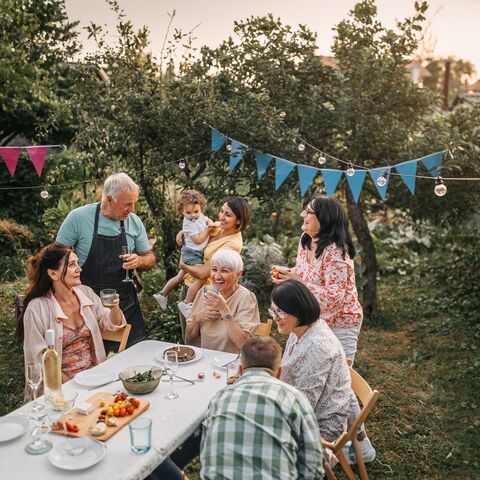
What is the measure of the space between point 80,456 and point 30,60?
8.68m

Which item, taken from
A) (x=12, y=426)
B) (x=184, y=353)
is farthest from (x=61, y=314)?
(x=12, y=426)

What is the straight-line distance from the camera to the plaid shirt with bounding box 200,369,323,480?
2080mm

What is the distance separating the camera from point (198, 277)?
4648 millimetres

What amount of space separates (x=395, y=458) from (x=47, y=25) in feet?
31.5

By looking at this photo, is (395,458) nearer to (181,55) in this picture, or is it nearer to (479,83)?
(181,55)

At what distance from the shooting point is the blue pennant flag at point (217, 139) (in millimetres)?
5574

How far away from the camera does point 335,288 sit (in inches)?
148

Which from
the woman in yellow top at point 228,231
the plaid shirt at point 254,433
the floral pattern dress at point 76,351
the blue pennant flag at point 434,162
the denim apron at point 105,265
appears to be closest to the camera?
the plaid shirt at point 254,433

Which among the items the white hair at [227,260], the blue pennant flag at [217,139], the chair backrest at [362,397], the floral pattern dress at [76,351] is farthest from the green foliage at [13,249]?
the chair backrest at [362,397]

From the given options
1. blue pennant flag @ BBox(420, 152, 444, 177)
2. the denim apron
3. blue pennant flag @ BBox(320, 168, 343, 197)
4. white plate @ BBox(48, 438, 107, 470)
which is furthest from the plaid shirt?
blue pennant flag @ BBox(420, 152, 444, 177)

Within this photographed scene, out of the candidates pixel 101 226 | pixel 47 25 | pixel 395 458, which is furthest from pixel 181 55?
pixel 47 25

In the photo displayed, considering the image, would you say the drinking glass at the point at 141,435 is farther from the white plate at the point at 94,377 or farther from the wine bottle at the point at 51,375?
the white plate at the point at 94,377

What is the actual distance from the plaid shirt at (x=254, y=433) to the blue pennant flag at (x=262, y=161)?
356 centimetres

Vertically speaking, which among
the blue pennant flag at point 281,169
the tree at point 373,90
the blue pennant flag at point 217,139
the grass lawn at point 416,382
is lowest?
the grass lawn at point 416,382
